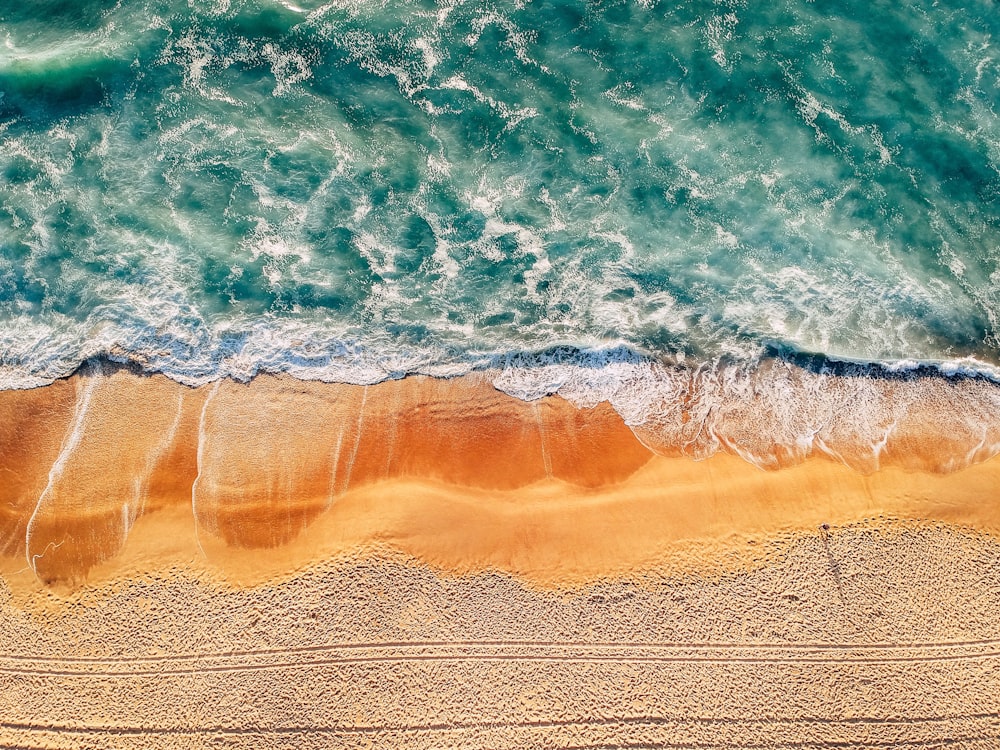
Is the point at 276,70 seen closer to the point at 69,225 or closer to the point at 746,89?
the point at 69,225

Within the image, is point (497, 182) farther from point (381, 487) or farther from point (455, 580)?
point (455, 580)

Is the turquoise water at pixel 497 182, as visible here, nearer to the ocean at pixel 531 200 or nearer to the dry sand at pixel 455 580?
the ocean at pixel 531 200

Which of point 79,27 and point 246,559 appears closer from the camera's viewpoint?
point 246,559

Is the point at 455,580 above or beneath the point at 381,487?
beneath

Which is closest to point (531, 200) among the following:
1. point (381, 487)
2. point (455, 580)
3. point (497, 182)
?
point (497, 182)

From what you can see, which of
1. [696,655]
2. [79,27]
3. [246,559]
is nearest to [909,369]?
[696,655]

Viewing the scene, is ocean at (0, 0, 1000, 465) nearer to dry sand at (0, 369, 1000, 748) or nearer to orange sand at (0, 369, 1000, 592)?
orange sand at (0, 369, 1000, 592)
